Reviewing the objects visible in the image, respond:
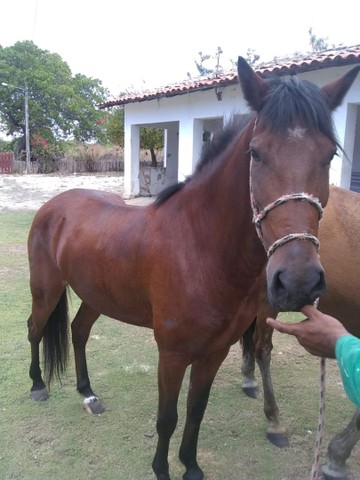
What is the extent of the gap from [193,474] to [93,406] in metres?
0.94

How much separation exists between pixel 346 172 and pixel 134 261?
595cm

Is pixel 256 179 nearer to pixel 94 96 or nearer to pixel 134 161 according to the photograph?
pixel 134 161

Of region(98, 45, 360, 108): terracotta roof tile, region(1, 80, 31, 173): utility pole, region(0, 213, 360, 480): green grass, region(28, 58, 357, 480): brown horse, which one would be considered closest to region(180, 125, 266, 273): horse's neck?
region(28, 58, 357, 480): brown horse

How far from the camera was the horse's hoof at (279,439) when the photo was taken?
8.75 ft

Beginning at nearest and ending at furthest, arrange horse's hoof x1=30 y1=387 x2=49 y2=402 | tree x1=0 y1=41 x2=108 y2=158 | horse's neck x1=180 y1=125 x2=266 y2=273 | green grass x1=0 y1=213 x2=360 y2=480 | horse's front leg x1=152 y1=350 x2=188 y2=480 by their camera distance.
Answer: horse's neck x1=180 y1=125 x2=266 y2=273 < horse's front leg x1=152 y1=350 x2=188 y2=480 < green grass x1=0 y1=213 x2=360 y2=480 < horse's hoof x1=30 y1=387 x2=49 y2=402 < tree x1=0 y1=41 x2=108 y2=158

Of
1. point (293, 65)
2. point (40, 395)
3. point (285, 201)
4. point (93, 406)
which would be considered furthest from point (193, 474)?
point (293, 65)

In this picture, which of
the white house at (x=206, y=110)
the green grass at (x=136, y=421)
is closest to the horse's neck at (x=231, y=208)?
the green grass at (x=136, y=421)

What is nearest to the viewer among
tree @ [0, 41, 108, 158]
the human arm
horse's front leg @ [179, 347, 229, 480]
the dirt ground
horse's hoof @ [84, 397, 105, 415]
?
the human arm

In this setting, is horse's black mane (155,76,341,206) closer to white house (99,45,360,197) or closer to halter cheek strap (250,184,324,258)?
halter cheek strap (250,184,324,258)

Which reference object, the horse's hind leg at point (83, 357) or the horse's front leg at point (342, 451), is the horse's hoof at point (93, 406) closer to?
the horse's hind leg at point (83, 357)

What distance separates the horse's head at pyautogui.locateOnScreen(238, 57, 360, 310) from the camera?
4.13 feet

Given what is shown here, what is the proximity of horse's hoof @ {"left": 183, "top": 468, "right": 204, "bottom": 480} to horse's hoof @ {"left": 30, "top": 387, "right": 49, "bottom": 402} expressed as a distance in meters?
1.29

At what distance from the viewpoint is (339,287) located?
252 centimetres

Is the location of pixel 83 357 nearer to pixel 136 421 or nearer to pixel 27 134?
pixel 136 421
